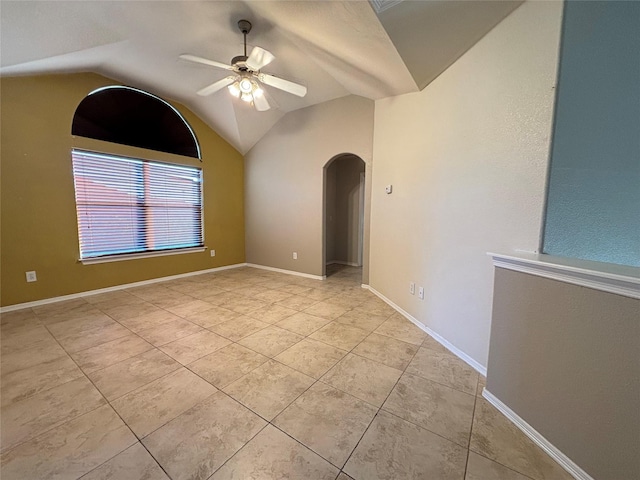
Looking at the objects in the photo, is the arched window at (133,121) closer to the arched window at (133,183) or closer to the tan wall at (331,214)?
the arched window at (133,183)

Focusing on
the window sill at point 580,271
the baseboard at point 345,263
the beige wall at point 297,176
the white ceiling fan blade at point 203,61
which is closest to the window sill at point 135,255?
the beige wall at point 297,176

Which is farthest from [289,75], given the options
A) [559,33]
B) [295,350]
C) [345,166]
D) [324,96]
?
[295,350]

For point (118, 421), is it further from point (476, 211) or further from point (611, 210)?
point (611, 210)

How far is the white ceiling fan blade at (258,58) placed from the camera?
2014 millimetres

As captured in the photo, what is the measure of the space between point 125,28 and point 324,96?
2.42 metres

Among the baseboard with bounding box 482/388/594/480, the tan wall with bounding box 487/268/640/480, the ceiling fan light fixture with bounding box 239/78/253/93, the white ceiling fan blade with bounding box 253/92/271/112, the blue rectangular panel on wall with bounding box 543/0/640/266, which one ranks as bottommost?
the baseboard with bounding box 482/388/594/480

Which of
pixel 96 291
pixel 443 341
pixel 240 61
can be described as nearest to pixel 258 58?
pixel 240 61

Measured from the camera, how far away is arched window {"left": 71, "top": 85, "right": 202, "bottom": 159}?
3.19 metres

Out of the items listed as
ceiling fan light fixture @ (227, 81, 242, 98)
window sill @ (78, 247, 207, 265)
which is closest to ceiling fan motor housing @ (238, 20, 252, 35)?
ceiling fan light fixture @ (227, 81, 242, 98)

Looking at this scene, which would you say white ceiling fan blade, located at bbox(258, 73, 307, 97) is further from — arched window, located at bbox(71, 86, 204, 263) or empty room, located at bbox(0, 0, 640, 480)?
arched window, located at bbox(71, 86, 204, 263)

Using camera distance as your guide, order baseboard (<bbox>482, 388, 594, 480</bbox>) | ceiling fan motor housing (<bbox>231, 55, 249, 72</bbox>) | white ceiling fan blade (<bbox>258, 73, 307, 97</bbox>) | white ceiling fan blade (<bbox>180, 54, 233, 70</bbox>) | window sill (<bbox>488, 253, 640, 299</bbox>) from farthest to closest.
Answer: white ceiling fan blade (<bbox>258, 73, 307, 97</bbox>)
ceiling fan motor housing (<bbox>231, 55, 249, 72</bbox>)
white ceiling fan blade (<bbox>180, 54, 233, 70</bbox>)
baseboard (<bbox>482, 388, 594, 480</bbox>)
window sill (<bbox>488, 253, 640, 299</bbox>)

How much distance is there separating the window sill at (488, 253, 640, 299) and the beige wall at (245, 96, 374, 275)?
262 centimetres

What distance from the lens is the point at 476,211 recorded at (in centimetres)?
179

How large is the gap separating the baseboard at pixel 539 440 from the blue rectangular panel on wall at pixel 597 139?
0.93 metres
